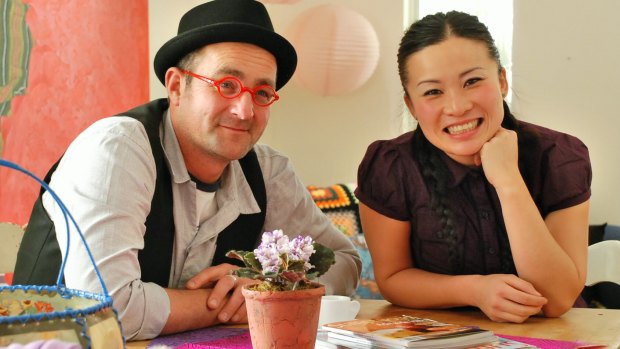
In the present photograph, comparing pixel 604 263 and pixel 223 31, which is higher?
pixel 223 31

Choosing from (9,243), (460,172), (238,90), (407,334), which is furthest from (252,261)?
(9,243)

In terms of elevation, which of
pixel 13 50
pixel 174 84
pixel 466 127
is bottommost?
pixel 466 127

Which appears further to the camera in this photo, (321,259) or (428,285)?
(428,285)

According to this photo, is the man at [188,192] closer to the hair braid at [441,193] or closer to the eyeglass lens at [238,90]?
the eyeglass lens at [238,90]

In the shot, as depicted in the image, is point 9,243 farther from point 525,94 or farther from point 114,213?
point 525,94

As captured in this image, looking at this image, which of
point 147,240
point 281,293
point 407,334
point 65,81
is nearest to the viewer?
point 281,293

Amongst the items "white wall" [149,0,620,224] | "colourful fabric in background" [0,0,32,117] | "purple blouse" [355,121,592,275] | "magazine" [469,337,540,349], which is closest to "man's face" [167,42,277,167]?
"purple blouse" [355,121,592,275]

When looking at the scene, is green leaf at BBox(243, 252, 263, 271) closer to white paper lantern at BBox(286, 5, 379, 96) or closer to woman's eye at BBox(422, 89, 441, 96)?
woman's eye at BBox(422, 89, 441, 96)

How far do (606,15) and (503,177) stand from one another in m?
2.20

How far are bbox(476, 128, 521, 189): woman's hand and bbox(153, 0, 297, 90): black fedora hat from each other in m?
0.56

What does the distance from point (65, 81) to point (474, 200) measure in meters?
1.91

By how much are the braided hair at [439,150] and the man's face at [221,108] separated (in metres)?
0.38

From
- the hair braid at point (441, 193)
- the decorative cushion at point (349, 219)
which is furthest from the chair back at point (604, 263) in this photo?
the decorative cushion at point (349, 219)

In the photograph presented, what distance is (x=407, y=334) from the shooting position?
115cm
